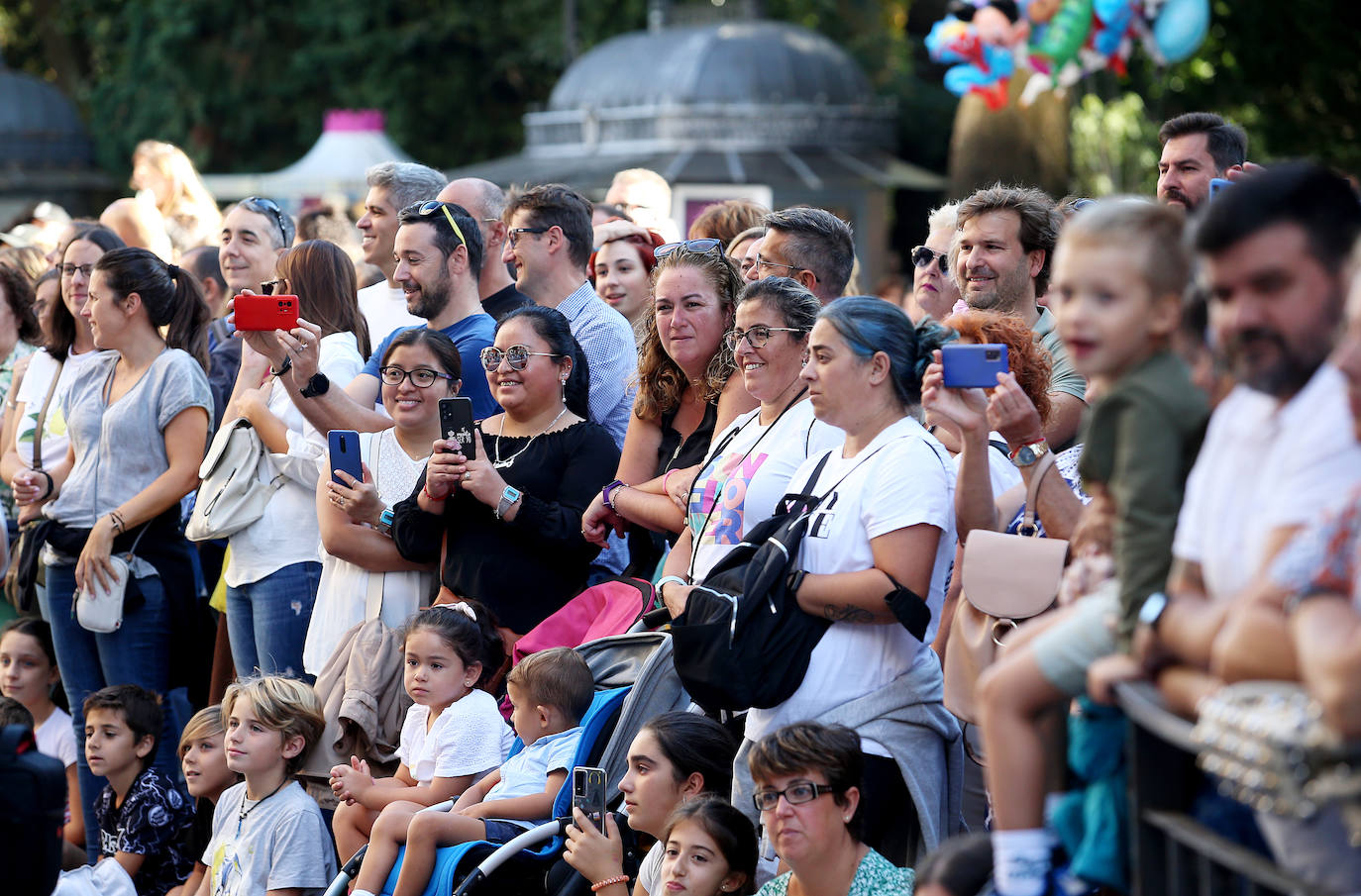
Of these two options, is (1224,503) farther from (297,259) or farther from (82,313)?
(82,313)

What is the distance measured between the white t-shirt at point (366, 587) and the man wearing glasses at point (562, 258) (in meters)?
0.76

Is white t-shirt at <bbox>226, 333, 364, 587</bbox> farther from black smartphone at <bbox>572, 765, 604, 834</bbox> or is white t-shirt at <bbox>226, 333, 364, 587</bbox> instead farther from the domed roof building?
the domed roof building

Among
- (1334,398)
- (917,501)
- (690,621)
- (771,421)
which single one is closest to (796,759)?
(690,621)

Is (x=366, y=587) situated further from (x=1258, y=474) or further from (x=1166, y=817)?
(x=1258, y=474)

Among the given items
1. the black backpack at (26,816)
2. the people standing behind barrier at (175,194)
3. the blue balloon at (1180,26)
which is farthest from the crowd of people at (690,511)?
the blue balloon at (1180,26)

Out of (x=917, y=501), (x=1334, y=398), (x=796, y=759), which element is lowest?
(x=796, y=759)

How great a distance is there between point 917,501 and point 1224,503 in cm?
155

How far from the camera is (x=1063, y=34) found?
1273 cm

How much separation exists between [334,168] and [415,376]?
13615 mm

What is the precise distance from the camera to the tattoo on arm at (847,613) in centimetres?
363

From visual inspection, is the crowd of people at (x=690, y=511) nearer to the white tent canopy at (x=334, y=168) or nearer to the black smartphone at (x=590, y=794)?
the black smartphone at (x=590, y=794)

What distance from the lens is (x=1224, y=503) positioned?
2.11 meters

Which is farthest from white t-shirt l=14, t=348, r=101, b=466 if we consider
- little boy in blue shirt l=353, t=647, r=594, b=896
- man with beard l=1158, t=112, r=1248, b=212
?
man with beard l=1158, t=112, r=1248, b=212

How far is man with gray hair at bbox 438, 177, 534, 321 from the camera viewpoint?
5930mm
